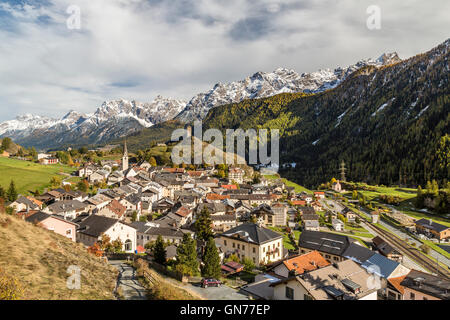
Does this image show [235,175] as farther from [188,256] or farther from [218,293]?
[218,293]

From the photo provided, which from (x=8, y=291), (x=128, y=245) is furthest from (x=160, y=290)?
(x=128, y=245)

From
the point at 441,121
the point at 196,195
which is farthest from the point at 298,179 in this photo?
the point at 196,195

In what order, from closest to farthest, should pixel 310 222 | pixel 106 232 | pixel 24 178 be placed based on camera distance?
pixel 106 232
pixel 310 222
pixel 24 178

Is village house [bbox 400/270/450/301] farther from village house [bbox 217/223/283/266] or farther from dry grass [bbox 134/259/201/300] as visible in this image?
dry grass [bbox 134/259/201/300]

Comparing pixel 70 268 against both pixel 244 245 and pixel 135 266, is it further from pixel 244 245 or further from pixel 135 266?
pixel 244 245

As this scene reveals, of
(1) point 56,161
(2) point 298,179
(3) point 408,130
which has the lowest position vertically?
(2) point 298,179
